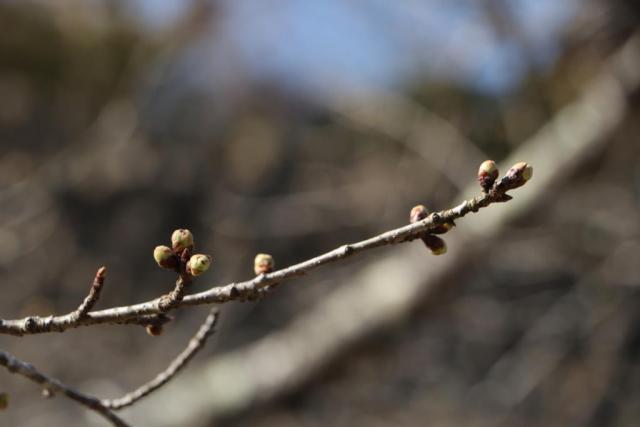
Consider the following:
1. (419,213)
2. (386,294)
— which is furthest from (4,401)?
(386,294)

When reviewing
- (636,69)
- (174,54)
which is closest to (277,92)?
(174,54)

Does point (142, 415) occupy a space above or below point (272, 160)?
below

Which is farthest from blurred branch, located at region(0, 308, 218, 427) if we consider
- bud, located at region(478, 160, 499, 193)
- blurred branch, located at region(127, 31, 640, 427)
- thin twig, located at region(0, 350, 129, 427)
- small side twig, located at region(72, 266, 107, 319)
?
blurred branch, located at region(127, 31, 640, 427)

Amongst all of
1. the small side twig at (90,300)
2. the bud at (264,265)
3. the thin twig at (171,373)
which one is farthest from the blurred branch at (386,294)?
the small side twig at (90,300)

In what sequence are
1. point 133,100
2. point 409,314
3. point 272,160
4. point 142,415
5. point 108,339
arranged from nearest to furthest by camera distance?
1. point 409,314
2. point 142,415
3. point 108,339
4. point 133,100
5. point 272,160

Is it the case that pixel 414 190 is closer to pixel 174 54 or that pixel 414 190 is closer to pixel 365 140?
pixel 365 140

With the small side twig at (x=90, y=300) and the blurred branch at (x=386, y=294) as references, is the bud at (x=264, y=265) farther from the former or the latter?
the blurred branch at (x=386, y=294)
